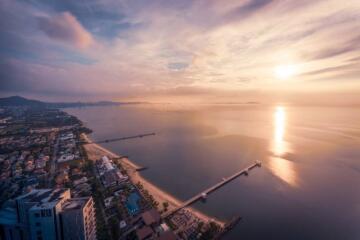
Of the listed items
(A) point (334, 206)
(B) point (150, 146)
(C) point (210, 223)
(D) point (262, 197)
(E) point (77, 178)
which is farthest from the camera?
(B) point (150, 146)

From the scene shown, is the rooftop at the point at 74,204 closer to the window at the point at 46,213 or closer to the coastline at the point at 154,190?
the window at the point at 46,213

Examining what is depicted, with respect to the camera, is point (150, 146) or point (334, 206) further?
point (150, 146)

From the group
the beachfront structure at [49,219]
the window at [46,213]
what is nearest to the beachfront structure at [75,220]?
the beachfront structure at [49,219]

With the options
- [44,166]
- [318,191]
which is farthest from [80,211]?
[318,191]

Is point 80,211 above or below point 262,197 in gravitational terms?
above

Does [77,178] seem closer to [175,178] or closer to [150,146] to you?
[175,178]

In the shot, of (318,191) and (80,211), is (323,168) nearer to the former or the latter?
(318,191)

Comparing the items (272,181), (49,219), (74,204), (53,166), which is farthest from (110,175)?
(272,181)

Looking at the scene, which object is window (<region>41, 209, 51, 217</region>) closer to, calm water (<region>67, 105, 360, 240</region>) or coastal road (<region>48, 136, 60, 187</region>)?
calm water (<region>67, 105, 360, 240</region>)

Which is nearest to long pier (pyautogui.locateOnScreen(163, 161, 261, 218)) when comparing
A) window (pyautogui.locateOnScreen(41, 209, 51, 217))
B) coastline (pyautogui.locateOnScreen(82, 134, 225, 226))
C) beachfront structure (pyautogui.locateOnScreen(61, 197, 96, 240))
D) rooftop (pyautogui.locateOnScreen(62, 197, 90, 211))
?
coastline (pyautogui.locateOnScreen(82, 134, 225, 226))

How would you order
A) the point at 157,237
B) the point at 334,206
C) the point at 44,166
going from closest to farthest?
the point at 157,237 → the point at 334,206 → the point at 44,166
